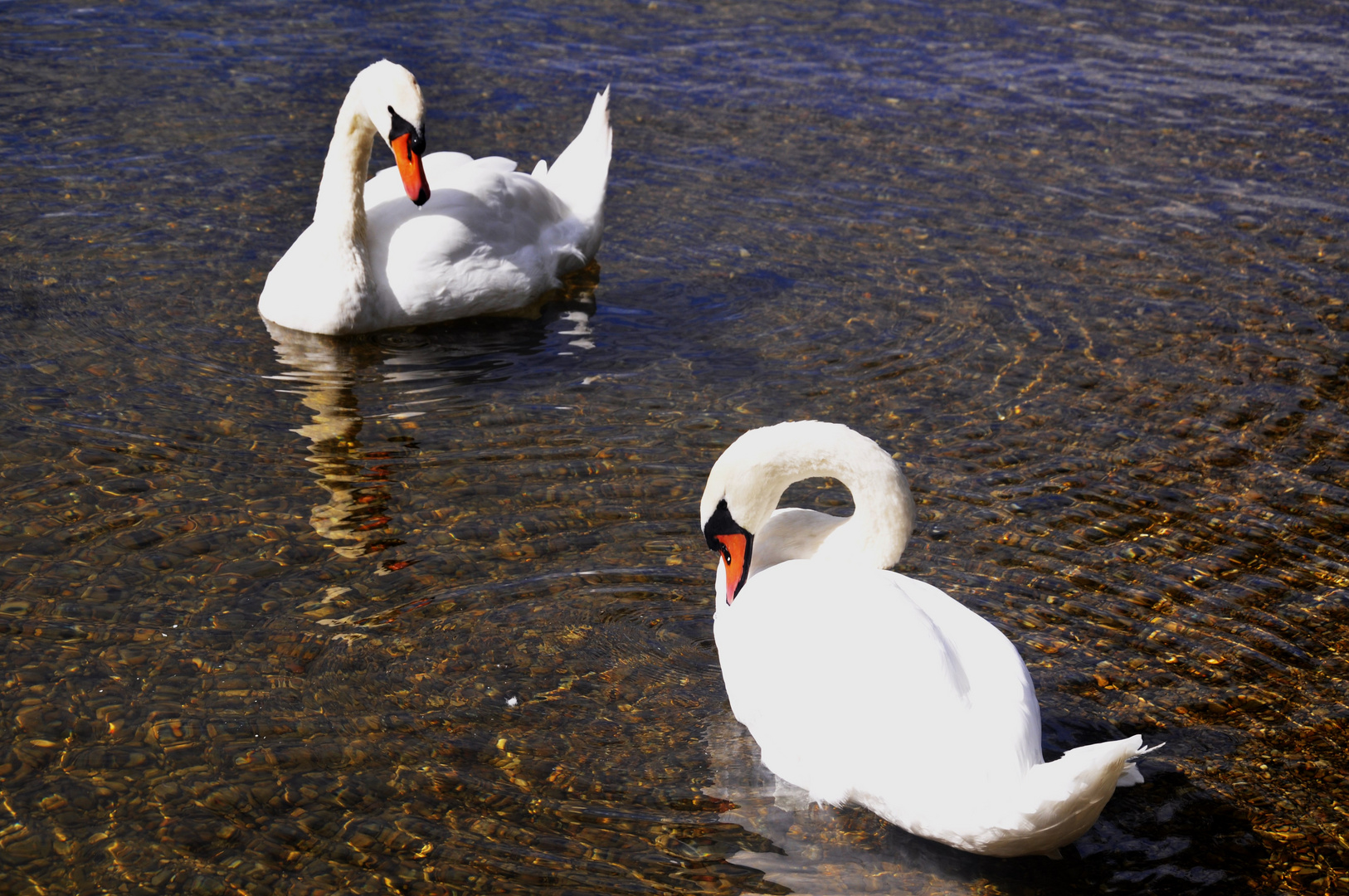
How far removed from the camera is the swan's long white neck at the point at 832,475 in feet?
17.1

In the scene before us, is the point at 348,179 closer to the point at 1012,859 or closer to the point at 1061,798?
the point at 1012,859

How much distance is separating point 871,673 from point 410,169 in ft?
16.3

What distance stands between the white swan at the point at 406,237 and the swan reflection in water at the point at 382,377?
137 mm

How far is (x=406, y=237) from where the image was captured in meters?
8.55

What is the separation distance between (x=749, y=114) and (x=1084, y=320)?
13.3 ft

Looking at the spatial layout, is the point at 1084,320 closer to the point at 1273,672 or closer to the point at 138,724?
the point at 1273,672

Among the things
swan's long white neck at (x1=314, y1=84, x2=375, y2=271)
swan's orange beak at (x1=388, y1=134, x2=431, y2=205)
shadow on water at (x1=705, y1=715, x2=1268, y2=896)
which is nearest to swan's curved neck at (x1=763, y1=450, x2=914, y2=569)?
shadow on water at (x1=705, y1=715, x2=1268, y2=896)

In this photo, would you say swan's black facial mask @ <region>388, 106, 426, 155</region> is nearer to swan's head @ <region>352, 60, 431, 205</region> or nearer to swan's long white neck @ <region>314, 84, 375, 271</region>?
swan's head @ <region>352, 60, 431, 205</region>

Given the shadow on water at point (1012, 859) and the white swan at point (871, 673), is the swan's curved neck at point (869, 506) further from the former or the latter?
the shadow on water at point (1012, 859)

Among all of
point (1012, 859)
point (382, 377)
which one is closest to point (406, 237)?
point (382, 377)

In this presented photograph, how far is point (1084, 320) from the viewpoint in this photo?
28.8 feet

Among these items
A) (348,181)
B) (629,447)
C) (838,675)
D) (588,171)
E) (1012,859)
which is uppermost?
(348,181)

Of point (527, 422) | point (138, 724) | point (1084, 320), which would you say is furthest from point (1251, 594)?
point (138, 724)

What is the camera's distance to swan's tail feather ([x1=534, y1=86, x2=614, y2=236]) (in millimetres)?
9438
